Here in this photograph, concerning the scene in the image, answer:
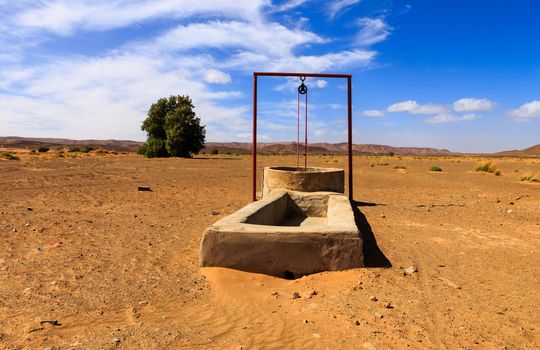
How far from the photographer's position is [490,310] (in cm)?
371

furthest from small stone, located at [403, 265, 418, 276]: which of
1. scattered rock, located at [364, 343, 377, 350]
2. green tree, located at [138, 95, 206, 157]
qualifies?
green tree, located at [138, 95, 206, 157]

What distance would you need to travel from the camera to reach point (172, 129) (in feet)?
127

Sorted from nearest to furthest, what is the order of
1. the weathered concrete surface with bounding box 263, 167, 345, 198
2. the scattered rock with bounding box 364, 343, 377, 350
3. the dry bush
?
the scattered rock with bounding box 364, 343, 377, 350 → the weathered concrete surface with bounding box 263, 167, 345, 198 → the dry bush

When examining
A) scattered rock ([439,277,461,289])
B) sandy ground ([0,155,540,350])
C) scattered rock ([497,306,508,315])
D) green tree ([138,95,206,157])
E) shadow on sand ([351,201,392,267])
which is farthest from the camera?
green tree ([138,95,206,157])

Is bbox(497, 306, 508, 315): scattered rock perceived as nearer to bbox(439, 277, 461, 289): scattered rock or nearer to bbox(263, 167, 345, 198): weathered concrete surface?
bbox(439, 277, 461, 289): scattered rock

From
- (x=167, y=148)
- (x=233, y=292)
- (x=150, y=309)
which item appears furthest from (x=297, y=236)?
(x=167, y=148)

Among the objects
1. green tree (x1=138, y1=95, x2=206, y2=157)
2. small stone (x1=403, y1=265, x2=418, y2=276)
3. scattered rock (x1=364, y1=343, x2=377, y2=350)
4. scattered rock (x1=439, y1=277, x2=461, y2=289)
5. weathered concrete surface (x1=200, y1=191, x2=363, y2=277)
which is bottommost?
scattered rock (x1=364, y1=343, x2=377, y2=350)

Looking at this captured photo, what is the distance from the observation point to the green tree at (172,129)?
38719mm

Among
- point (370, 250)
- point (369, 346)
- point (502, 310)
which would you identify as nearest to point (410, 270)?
point (370, 250)

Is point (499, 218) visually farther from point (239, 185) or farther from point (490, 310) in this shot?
point (239, 185)

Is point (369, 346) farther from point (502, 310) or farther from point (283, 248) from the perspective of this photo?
point (283, 248)

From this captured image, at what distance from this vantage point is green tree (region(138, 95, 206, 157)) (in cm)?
3872

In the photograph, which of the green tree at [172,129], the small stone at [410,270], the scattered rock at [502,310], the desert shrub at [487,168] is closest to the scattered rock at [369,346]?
the scattered rock at [502,310]

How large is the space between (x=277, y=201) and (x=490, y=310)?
4.45m
